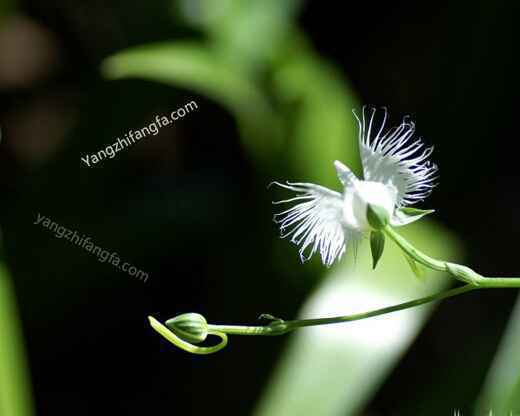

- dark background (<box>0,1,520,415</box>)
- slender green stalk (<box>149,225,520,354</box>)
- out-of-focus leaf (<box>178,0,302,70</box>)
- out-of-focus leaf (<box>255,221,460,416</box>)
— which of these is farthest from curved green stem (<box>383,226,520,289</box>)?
out-of-focus leaf (<box>178,0,302,70</box>)

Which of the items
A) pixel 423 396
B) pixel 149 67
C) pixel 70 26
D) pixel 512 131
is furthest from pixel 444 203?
pixel 70 26

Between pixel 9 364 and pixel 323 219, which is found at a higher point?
pixel 9 364

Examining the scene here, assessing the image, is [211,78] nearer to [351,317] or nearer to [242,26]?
[242,26]

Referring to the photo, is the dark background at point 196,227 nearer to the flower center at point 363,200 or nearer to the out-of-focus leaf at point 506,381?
the out-of-focus leaf at point 506,381

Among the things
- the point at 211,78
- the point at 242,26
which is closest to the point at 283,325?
the point at 211,78

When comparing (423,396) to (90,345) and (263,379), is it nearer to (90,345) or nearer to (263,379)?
(263,379)

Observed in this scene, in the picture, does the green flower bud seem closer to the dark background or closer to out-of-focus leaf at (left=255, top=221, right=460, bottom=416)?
out-of-focus leaf at (left=255, top=221, right=460, bottom=416)
